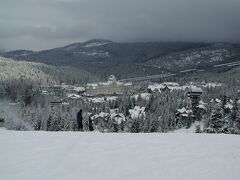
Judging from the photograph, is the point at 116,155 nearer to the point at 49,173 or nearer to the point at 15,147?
the point at 49,173

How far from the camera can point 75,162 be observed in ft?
46.4

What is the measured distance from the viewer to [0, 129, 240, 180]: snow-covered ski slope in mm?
12734

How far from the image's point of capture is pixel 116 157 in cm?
1488

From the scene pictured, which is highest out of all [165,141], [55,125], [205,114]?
[165,141]

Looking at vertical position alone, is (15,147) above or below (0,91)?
above

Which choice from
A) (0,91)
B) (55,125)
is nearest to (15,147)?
(55,125)

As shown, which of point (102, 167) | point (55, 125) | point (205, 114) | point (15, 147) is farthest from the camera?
point (205, 114)

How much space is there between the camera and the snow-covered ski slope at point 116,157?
12.7 m

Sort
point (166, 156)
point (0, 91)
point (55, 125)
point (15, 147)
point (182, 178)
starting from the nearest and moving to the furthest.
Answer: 1. point (182, 178)
2. point (166, 156)
3. point (15, 147)
4. point (55, 125)
5. point (0, 91)

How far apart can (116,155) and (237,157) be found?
4415 mm

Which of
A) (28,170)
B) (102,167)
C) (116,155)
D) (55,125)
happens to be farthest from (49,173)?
(55,125)

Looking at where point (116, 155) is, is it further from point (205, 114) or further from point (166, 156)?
point (205, 114)

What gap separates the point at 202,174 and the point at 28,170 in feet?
17.7

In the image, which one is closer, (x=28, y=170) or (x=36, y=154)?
(x=28, y=170)
